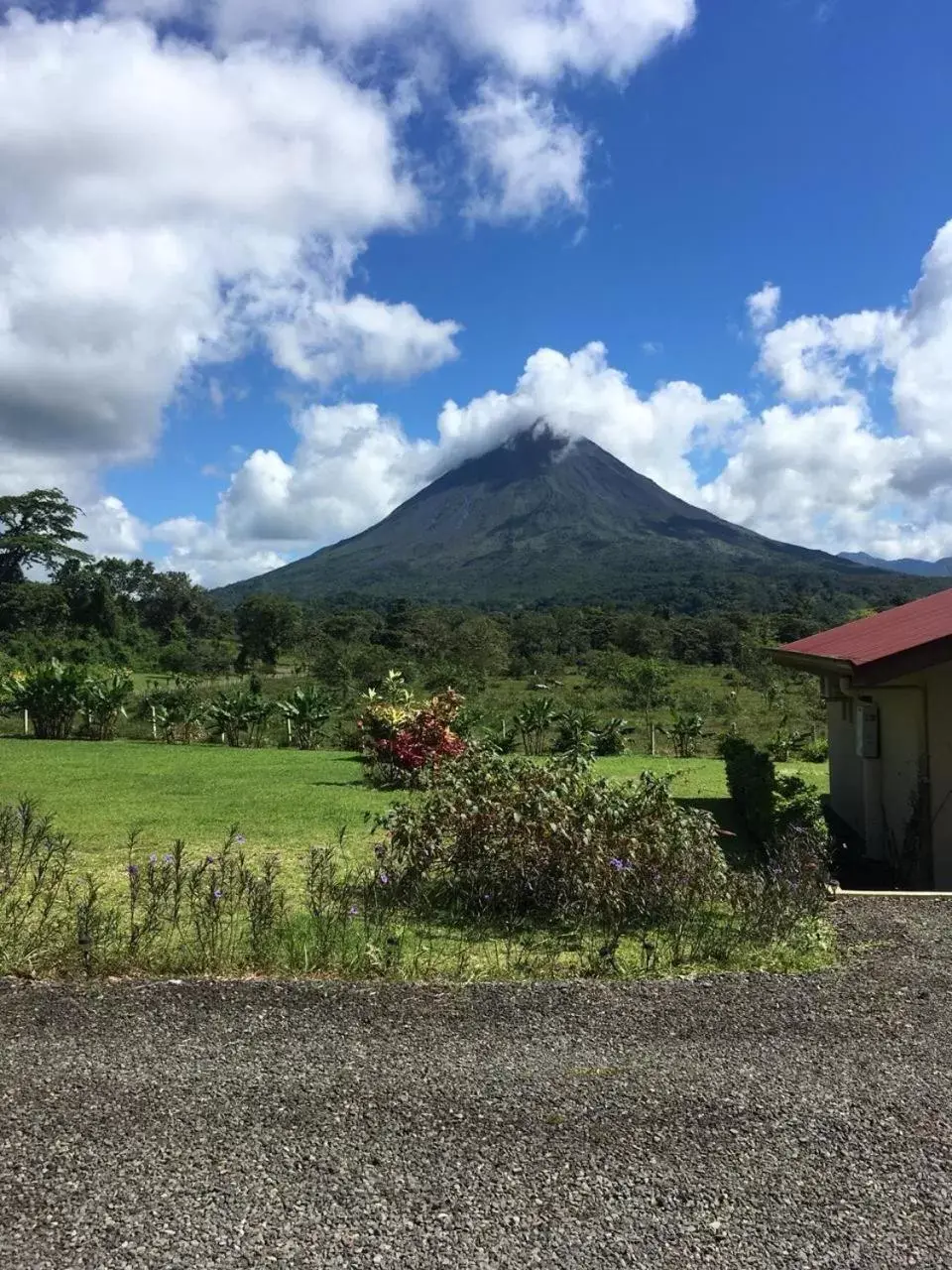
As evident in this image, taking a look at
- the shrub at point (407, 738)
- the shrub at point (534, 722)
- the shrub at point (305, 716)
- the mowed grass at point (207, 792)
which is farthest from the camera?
the shrub at point (305, 716)

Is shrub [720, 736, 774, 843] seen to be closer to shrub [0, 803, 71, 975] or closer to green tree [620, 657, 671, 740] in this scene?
shrub [0, 803, 71, 975]

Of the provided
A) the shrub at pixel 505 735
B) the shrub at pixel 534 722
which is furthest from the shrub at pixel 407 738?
the shrub at pixel 534 722

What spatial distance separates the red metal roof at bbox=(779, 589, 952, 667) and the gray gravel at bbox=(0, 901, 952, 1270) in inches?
123

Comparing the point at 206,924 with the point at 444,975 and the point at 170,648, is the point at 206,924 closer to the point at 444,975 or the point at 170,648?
the point at 444,975

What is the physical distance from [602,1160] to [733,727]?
18.8m

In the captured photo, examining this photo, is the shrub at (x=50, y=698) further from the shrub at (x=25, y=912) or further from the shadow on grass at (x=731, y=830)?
the shadow on grass at (x=731, y=830)

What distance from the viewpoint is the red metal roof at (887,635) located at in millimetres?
6824

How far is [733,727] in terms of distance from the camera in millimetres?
20750

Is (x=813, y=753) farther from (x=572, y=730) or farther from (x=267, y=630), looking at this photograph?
(x=267, y=630)

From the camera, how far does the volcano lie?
10862cm

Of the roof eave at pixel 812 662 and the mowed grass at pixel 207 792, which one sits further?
the mowed grass at pixel 207 792

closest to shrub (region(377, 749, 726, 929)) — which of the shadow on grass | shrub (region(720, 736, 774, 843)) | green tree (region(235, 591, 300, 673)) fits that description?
the shadow on grass

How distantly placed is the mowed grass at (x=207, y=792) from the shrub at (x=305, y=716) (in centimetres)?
88

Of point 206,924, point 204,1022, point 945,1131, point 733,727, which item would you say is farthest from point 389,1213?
point 733,727
